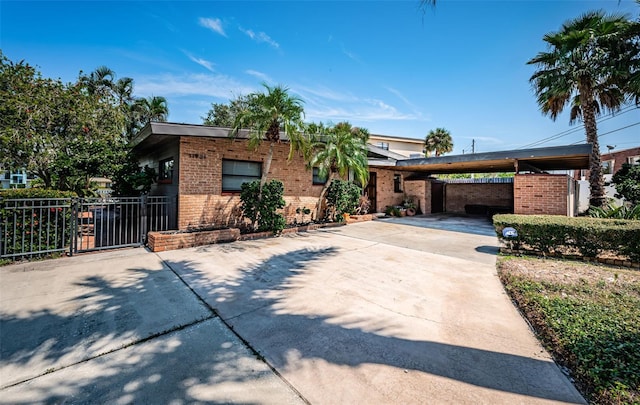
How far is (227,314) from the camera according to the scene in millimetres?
3410

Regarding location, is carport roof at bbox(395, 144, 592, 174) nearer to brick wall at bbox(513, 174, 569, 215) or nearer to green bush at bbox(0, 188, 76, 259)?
brick wall at bbox(513, 174, 569, 215)

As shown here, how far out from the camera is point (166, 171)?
1024 cm

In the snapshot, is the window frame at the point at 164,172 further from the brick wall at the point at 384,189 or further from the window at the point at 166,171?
the brick wall at the point at 384,189

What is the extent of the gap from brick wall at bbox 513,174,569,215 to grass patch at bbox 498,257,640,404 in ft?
13.0

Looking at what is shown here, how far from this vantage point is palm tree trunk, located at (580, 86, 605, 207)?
9874 millimetres

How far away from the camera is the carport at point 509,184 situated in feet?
28.0

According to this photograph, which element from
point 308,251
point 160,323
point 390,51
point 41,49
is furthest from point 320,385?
point 41,49

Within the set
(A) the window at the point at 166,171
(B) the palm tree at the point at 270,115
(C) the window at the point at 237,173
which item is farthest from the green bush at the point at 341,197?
(A) the window at the point at 166,171

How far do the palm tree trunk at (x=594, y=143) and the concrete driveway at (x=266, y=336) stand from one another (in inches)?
347

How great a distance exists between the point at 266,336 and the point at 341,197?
8.34 meters

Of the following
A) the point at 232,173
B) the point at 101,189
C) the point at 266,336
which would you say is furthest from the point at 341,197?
the point at 101,189

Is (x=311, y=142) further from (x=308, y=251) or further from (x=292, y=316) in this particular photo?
(x=292, y=316)

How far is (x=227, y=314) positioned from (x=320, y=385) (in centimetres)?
172

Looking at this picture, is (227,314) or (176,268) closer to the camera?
(227,314)
